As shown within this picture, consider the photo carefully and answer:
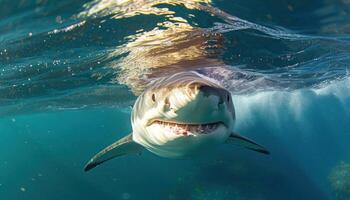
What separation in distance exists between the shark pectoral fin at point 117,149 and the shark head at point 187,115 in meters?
2.32

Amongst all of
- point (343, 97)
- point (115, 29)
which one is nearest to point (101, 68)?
point (115, 29)

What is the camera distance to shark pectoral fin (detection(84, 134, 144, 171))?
8.35 m

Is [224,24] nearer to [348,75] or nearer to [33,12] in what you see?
[33,12]

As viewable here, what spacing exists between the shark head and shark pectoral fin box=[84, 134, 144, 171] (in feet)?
7.60

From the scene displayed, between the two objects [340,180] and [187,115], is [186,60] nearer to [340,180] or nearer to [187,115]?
[187,115]

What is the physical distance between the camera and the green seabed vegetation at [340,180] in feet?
85.7

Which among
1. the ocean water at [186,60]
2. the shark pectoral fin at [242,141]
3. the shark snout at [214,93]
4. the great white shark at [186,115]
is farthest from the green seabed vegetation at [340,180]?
the shark snout at [214,93]

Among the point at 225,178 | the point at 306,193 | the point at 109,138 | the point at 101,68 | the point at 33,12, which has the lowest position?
the point at 109,138

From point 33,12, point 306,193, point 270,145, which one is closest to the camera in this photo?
point 33,12

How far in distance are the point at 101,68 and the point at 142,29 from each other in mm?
5883

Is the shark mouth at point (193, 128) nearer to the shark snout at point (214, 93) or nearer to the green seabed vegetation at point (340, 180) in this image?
the shark snout at point (214, 93)

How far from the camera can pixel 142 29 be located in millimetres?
11422

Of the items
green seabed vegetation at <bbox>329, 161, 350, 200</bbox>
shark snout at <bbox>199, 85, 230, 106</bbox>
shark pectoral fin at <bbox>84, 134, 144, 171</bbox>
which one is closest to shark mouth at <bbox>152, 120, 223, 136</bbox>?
shark snout at <bbox>199, 85, 230, 106</bbox>

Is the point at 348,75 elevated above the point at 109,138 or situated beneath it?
elevated above
